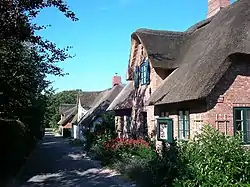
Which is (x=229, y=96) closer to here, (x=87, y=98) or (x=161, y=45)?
(x=161, y=45)

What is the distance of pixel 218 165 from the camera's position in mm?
8117

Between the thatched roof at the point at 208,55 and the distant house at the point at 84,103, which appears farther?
the distant house at the point at 84,103

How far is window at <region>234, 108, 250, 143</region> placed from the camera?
541 inches

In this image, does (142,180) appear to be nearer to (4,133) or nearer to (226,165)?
(226,165)

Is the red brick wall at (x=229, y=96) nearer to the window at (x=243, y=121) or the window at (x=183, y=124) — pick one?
the window at (x=243, y=121)

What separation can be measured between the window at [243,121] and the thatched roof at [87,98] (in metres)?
42.4

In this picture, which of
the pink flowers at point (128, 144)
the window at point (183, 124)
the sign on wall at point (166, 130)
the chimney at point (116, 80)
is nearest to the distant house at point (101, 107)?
the chimney at point (116, 80)

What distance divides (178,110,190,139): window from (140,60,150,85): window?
16.5ft

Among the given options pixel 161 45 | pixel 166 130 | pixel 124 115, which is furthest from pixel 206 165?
pixel 124 115

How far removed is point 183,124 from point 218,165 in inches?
306

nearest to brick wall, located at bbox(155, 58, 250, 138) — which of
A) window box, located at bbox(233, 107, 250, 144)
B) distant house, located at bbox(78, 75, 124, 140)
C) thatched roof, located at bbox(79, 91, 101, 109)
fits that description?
window box, located at bbox(233, 107, 250, 144)

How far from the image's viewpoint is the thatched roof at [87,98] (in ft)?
184

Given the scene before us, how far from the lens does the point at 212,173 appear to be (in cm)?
809

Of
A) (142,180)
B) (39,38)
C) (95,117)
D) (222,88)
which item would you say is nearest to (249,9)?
(222,88)
